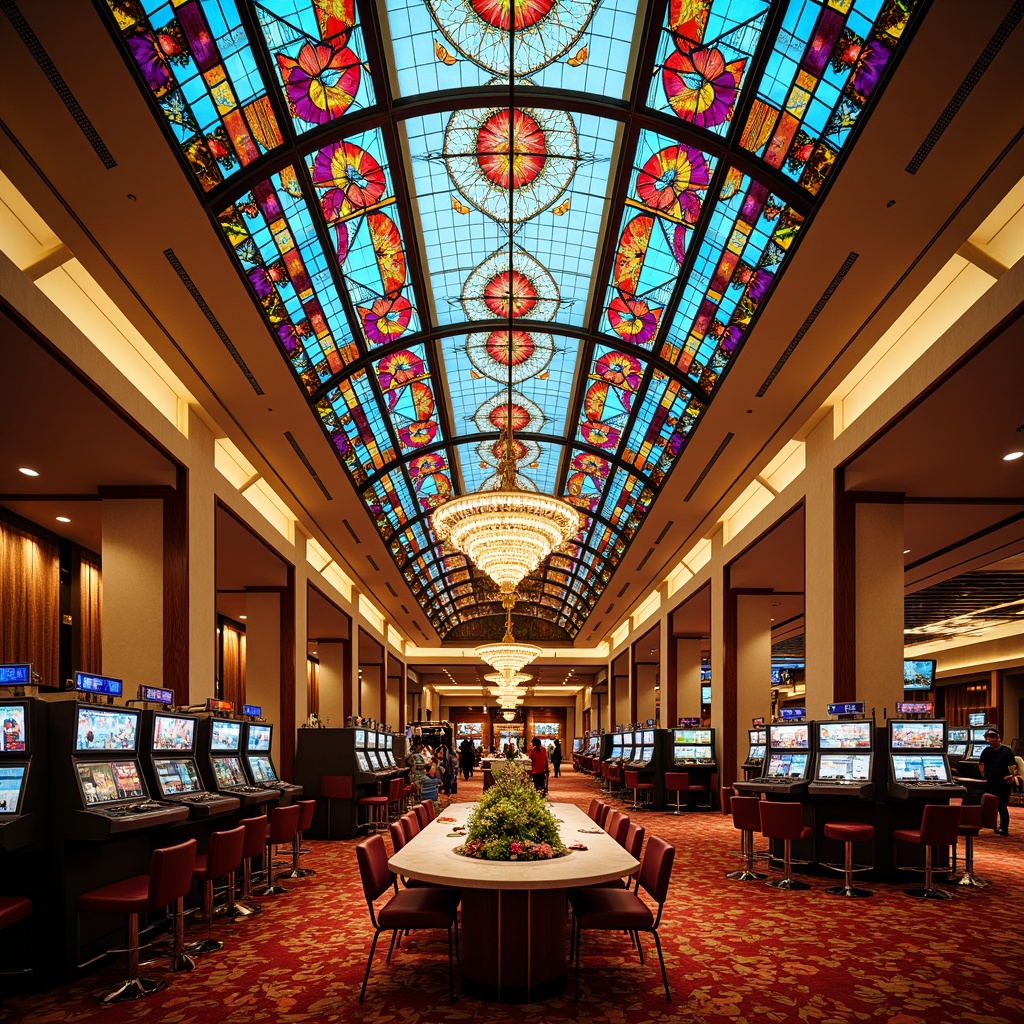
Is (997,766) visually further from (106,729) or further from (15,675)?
(15,675)

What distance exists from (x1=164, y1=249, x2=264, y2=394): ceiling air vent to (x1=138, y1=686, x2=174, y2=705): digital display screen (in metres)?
3.39

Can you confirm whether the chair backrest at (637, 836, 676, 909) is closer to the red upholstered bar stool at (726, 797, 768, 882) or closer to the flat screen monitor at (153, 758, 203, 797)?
the red upholstered bar stool at (726, 797, 768, 882)

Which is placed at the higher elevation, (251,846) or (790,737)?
(790,737)

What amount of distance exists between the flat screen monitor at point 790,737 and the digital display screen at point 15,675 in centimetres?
718

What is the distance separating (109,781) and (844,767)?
6.50m

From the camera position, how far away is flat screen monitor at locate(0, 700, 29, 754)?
5129 millimetres

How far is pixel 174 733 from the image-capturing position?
716 centimetres

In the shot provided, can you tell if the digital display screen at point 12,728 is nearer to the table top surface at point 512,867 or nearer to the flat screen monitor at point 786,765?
the table top surface at point 512,867

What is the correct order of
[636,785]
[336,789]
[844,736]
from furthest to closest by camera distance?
[636,785], [336,789], [844,736]

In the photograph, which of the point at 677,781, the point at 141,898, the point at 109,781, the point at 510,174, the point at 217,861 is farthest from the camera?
the point at 677,781

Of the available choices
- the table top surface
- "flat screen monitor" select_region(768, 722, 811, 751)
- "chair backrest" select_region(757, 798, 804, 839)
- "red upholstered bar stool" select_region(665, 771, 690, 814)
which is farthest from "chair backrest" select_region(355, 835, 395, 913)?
"red upholstered bar stool" select_region(665, 771, 690, 814)

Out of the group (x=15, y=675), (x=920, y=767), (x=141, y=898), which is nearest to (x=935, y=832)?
(x=920, y=767)

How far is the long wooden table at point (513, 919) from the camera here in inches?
179

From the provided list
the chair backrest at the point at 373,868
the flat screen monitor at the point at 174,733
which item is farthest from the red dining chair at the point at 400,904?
the flat screen monitor at the point at 174,733
